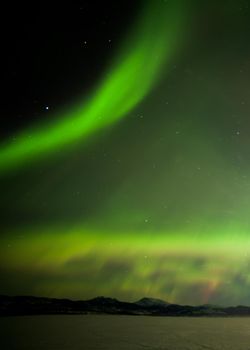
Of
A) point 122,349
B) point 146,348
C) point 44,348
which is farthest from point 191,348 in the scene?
point 44,348

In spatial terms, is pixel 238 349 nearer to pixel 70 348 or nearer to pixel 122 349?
pixel 122 349

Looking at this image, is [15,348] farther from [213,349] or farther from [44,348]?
[213,349]

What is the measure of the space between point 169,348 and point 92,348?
680 inches

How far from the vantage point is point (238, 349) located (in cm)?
8325

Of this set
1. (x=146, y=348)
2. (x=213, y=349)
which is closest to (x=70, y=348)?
(x=146, y=348)

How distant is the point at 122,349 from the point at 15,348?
22.7 m

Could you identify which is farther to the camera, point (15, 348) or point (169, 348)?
point (169, 348)

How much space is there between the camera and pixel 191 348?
81812mm

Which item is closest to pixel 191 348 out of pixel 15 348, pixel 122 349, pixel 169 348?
pixel 169 348

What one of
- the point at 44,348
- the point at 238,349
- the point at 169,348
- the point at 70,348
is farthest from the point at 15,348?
the point at 238,349

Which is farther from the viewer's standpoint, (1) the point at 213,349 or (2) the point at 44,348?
(1) the point at 213,349

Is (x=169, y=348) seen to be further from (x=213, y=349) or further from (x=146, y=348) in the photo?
(x=213, y=349)

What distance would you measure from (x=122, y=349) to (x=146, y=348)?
19.0 feet

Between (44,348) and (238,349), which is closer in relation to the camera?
(44,348)
